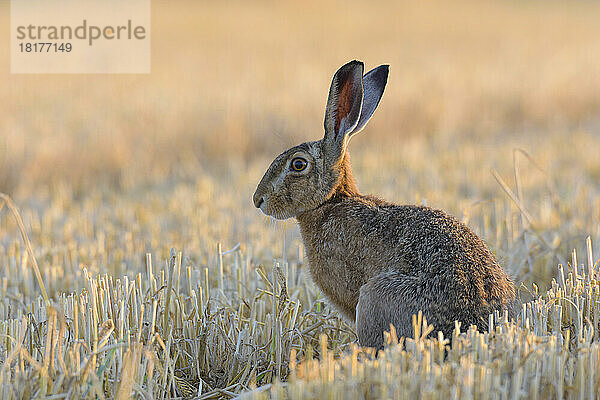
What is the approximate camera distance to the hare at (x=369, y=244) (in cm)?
383

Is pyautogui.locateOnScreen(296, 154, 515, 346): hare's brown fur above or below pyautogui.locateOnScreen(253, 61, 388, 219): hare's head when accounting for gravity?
below

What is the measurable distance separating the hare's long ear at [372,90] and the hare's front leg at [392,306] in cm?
116

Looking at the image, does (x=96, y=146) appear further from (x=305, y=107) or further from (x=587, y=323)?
(x=587, y=323)

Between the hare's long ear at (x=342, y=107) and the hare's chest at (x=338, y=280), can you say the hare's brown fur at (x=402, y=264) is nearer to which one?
the hare's chest at (x=338, y=280)

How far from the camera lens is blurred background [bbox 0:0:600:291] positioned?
276 inches

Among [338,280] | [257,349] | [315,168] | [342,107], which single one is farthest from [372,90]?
[257,349]

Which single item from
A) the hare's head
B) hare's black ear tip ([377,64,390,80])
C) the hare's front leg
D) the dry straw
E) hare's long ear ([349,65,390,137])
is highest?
hare's black ear tip ([377,64,390,80])

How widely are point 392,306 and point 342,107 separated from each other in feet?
4.20

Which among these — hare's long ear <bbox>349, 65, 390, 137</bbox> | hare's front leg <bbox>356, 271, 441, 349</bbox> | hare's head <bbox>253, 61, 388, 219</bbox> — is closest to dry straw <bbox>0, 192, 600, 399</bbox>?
hare's front leg <bbox>356, 271, 441, 349</bbox>

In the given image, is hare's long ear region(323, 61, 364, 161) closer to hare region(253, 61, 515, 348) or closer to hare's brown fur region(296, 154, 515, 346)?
hare region(253, 61, 515, 348)

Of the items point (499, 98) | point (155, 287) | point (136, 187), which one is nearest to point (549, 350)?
point (155, 287)

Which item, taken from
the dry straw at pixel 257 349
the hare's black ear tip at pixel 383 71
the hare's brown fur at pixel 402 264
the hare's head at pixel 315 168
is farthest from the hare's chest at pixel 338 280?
the hare's black ear tip at pixel 383 71

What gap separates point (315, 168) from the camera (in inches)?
183

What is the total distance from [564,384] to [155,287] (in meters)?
2.30
